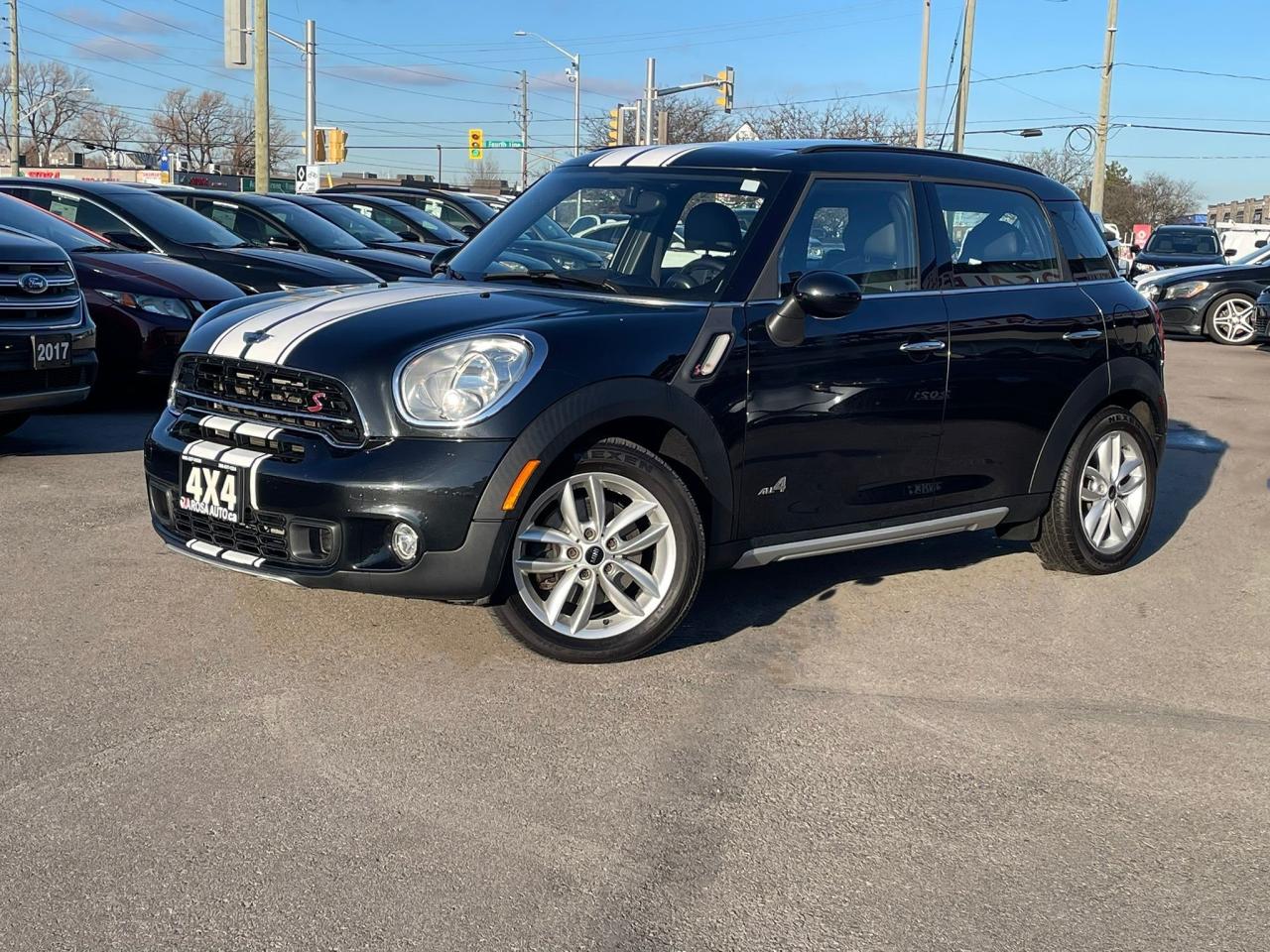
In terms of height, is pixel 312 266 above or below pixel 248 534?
above

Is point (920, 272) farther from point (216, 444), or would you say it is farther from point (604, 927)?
point (604, 927)

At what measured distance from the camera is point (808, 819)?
350cm

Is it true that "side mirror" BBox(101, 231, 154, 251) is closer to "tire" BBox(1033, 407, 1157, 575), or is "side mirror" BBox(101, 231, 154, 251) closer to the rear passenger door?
the rear passenger door

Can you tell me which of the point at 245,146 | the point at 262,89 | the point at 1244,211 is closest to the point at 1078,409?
the point at 262,89

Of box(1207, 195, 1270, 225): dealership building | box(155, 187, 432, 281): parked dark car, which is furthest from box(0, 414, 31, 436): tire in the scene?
box(1207, 195, 1270, 225): dealership building

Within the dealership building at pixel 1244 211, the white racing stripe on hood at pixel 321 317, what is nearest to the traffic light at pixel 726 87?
the white racing stripe on hood at pixel 321 317

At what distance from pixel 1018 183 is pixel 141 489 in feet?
14.4

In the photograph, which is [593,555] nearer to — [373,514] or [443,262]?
[373,514]

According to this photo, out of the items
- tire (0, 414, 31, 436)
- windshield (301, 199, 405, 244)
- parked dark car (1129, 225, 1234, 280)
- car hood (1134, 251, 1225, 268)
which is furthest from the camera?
parked dark car (1129, 225, 1234, 280)

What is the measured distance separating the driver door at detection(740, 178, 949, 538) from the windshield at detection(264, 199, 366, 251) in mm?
9328

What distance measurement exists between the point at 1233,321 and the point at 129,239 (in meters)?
14.2

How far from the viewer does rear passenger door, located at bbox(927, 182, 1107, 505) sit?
540cm

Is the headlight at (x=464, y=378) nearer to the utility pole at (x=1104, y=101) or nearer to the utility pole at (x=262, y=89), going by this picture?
the utility pole at (x=262, y=89)

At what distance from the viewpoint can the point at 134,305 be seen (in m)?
9.24
